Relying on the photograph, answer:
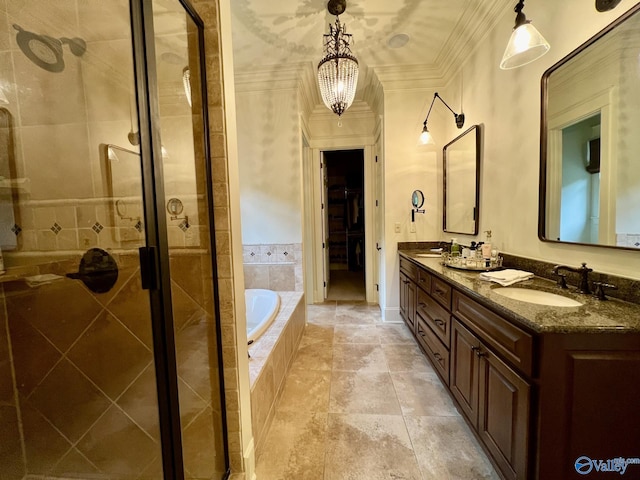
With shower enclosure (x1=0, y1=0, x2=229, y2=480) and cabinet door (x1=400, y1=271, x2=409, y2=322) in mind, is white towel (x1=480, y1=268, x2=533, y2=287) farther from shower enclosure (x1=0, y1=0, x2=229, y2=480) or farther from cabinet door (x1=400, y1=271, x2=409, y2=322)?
shower enclosure (x1=0, y1=0, x2=229, y2=480)

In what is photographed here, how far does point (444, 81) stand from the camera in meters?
2.85

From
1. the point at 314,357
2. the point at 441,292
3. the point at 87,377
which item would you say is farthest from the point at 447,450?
the point at 87,377

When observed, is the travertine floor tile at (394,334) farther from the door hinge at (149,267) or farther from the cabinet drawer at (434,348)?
the door hinge at (149,267)

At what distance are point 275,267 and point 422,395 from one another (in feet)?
6.33

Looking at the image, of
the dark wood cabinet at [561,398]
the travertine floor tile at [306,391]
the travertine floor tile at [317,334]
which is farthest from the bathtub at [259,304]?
the dark wood cabinet at [561,398]

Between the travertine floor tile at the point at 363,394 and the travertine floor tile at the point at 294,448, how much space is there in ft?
0.59

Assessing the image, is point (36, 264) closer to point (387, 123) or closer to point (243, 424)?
point (243, 424)

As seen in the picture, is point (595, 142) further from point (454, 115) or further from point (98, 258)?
point (98, 258)

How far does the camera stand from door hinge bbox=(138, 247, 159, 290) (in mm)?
847

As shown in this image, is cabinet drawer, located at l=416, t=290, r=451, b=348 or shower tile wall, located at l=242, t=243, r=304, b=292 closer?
cabinet drawer, located at l=416, t=290, r=451, b=348

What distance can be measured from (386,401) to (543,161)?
1875 millimetres

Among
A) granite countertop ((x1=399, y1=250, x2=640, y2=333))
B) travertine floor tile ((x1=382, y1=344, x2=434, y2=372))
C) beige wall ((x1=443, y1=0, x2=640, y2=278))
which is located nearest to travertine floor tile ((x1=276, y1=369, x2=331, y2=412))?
travertine floor tile ((x1=382, y1=344, x2=434, y2=372))

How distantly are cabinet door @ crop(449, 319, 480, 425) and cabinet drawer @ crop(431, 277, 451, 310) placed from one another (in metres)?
0.14

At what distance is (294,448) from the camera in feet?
4.71
